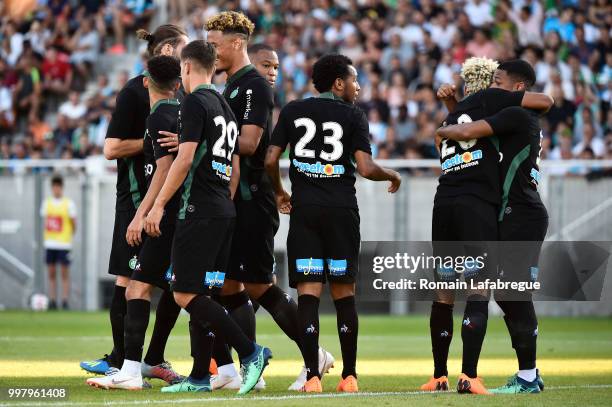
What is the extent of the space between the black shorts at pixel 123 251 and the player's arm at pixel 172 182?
1.13 meters

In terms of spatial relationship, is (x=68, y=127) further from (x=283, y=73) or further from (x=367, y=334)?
(x=367, y=334)

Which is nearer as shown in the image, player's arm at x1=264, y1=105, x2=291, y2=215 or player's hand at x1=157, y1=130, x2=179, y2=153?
player's hand at x1=157, y1=130, x2=179, y2=153

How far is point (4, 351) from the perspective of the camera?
12359 millimetres

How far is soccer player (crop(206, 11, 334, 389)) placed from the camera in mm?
9281

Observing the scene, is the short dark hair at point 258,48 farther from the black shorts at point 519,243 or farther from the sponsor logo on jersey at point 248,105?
the black shorts at point 519,243

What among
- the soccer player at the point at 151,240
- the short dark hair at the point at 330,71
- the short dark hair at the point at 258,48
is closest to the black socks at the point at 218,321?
the soccer player at the point at 151,240

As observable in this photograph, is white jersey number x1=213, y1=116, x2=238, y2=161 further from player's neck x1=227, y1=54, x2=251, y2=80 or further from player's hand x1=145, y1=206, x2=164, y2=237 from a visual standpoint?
player's neck x1=227, y1=54, x2=251, y2=80

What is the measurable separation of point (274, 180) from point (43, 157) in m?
15.3

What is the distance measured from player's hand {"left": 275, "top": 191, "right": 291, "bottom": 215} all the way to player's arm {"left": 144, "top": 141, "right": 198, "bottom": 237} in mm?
1090

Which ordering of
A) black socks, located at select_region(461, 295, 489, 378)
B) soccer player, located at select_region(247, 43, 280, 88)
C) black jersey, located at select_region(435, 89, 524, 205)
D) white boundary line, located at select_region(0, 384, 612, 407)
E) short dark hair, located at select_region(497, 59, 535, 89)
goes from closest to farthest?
white boundary line, located at select_region(0, 384, 612, 407)
black socks, located at select_region(461, 295, 489, 378)
black jersey, located at select_region(435, 89, 524, 205)
short dark hair, located at select_region(497, 59, 535, 89)
soccer player, located at select_region(247, 43, 280, 88)

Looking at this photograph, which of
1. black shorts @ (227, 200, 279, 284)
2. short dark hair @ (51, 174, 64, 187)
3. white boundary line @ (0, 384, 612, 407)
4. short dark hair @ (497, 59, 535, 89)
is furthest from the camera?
short dark hair @ (51, 174, 64, 187)

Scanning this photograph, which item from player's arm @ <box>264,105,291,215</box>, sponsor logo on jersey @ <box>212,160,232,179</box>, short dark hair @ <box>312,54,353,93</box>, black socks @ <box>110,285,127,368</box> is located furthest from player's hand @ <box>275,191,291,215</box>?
black socks @ <box>110,285,127,368</box>

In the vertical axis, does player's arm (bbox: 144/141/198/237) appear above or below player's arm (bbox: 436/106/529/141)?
below

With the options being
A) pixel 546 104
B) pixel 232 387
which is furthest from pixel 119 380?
pixel 546 104
